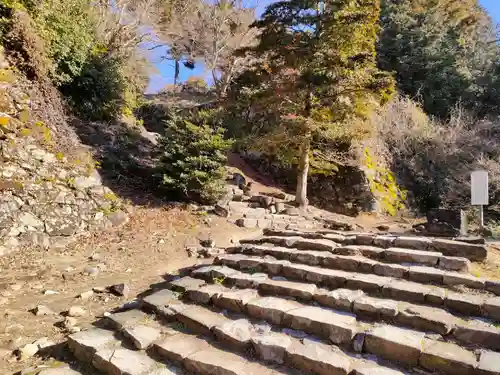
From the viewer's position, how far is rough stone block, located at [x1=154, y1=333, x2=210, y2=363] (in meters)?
2.63

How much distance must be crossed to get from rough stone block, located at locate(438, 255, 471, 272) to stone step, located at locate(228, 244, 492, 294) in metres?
0.14

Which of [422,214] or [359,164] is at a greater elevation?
[359,164]

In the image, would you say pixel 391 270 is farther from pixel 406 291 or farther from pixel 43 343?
pixel 43 343

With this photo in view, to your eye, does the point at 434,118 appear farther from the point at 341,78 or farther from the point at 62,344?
the point at 62,344

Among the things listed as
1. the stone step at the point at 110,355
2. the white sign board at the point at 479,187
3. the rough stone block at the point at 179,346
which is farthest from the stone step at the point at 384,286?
the white sign board at the point at 479,187

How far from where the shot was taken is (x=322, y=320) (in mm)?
2707

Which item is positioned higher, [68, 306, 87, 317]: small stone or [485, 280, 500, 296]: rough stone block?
[485, 280, 500, 296]: rough stone block

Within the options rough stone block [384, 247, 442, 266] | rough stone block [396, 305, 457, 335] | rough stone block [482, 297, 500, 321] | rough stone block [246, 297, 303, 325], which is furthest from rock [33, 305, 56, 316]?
rough stone block [482, 297, 500, 321]

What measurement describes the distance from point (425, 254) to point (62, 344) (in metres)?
3.90

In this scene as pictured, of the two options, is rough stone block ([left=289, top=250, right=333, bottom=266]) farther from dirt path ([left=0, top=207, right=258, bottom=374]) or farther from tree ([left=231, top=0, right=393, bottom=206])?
tree ([left=231, top=0, right=393, bottom=206])

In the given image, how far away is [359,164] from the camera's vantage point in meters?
10.4

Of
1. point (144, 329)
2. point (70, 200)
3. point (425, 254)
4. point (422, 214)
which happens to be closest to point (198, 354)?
point (144, 329)

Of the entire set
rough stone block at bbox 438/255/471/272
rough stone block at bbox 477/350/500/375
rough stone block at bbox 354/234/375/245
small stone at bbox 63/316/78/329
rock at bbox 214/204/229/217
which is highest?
rock at bbox 214/204/229/217

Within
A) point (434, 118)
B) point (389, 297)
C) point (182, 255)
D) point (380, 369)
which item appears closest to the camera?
point (380, 369)
